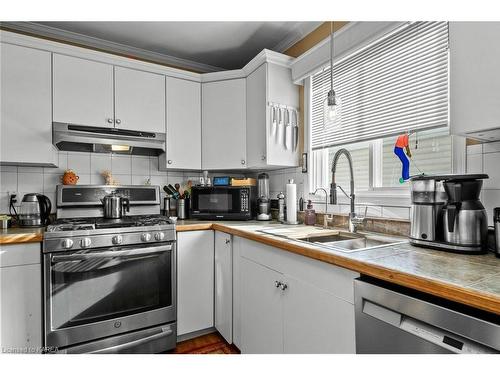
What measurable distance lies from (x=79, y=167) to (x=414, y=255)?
2.53 metres

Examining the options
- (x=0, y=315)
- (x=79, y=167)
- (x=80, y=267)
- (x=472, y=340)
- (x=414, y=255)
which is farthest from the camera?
(x=79, y=167)

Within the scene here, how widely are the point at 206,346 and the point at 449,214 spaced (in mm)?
1800

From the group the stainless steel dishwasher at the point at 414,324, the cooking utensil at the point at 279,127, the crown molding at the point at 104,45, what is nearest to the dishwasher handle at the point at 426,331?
the stainless steel dishwasher at the point at 414,324

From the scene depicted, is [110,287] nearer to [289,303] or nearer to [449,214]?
[289,303]

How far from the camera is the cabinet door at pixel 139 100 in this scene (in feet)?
7.64

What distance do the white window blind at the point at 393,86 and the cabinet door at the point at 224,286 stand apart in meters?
1.08

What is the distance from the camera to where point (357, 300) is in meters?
1.04

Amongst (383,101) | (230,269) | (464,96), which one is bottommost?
(230,269)

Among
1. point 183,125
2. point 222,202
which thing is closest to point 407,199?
point 222,202

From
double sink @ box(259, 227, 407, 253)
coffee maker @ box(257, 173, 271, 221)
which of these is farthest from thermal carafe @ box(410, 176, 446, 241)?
coffee maker @ box(257, 173, 271, 221)

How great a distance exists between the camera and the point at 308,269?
51.1 inches

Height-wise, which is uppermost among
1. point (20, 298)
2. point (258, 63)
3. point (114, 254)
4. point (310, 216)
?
point (258, 63)
